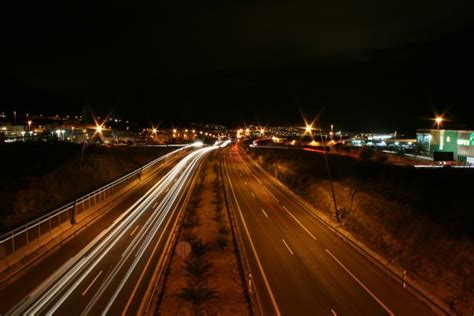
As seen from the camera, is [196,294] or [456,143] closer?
[196,294]

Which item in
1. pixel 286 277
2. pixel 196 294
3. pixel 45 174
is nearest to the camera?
pixel 196 294

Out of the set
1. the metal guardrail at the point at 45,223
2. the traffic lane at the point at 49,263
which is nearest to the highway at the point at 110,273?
the traffic lane at the point at 49,263

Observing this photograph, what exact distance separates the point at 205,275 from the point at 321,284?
6.08 metres

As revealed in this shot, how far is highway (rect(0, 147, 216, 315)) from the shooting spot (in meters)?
17.8

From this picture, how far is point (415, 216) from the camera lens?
2600cm

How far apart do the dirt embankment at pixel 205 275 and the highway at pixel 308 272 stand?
1039 mm

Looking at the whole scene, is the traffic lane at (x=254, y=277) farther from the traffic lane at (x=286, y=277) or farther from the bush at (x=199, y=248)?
the bush at (x=199, y=248)

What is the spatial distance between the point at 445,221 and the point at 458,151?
132 feet

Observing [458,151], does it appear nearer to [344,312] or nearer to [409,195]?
[409,195]

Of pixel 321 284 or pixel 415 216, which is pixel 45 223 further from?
pixel 415 216

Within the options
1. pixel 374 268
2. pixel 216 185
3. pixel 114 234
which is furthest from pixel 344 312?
pixel 216 185

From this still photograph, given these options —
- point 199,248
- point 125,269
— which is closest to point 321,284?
point 199,248

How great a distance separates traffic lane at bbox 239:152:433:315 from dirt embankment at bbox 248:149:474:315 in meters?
1.26

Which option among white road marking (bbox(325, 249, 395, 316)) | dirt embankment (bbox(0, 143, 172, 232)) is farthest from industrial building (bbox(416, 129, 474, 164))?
dirt embankment (bbox(0, 143, 172, 232))
